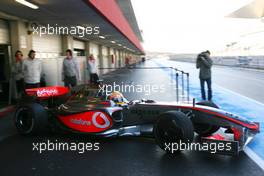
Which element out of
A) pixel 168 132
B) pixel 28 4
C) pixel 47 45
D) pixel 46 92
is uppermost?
pixel 28 4

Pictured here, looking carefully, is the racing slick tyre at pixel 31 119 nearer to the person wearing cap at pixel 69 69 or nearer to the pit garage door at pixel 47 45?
the person wearing cap at pixel 69 69

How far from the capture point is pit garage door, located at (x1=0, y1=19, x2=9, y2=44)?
9.43 m

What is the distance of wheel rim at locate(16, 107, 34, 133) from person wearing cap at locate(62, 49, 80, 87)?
4.19 m

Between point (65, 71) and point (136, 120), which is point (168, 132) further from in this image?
point (65, 71)

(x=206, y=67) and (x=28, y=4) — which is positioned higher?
(x=28, y=4)

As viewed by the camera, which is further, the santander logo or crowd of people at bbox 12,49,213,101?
crowd of people at bbox 12,49,213,101

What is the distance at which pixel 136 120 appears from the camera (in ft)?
16.7

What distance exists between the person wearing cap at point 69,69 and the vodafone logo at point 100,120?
16.6ft

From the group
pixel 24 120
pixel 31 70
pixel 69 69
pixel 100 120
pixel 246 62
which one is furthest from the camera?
pixel 246 62

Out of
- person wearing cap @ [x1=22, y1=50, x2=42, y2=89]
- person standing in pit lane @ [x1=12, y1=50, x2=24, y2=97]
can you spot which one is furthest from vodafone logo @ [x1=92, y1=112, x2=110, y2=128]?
person standing in pit lane @ [x1=12, y1=50, x2=24, y2=97]

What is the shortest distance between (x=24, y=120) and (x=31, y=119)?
34 cm

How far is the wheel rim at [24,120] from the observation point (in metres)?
5.70

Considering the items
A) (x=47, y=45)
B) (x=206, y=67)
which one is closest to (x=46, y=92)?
(x=206, y=67)

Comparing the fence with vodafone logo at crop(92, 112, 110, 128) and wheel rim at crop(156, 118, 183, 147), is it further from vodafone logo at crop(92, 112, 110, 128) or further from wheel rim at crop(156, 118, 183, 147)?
wheel rim at crop(156, 118, 183, 147)
